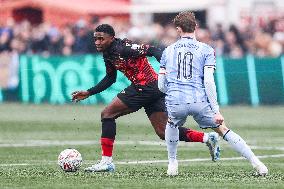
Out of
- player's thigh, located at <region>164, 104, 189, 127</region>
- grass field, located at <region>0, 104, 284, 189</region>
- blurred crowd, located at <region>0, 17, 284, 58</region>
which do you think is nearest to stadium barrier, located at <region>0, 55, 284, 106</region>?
grass field, located at <region>0, 104, 284, 189</region>

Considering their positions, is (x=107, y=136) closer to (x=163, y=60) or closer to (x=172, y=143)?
(x=172, y=143)

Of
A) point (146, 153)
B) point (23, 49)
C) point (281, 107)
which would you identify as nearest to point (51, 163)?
point (146, 153)

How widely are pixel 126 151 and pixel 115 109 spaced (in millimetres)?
3302

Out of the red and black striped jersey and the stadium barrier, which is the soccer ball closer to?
the red and black striped jersey

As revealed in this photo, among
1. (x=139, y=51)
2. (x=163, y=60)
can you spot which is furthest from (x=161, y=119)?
(x=163, y=60)

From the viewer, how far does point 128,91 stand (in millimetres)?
16906

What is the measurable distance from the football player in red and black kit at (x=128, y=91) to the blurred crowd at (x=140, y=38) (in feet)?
60.9

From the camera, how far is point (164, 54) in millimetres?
15430

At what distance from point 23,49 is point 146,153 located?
19.7 meters

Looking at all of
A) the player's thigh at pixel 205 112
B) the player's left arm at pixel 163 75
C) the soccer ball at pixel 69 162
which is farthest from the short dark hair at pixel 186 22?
the soccer ball at pixel 69 162

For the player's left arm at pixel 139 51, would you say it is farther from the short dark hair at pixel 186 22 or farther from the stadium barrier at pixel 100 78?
the stadium barrier at pixel 100 78

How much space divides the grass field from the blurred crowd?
456cm

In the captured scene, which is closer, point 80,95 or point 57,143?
point 80,95

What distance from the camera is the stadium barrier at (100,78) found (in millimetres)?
33375
